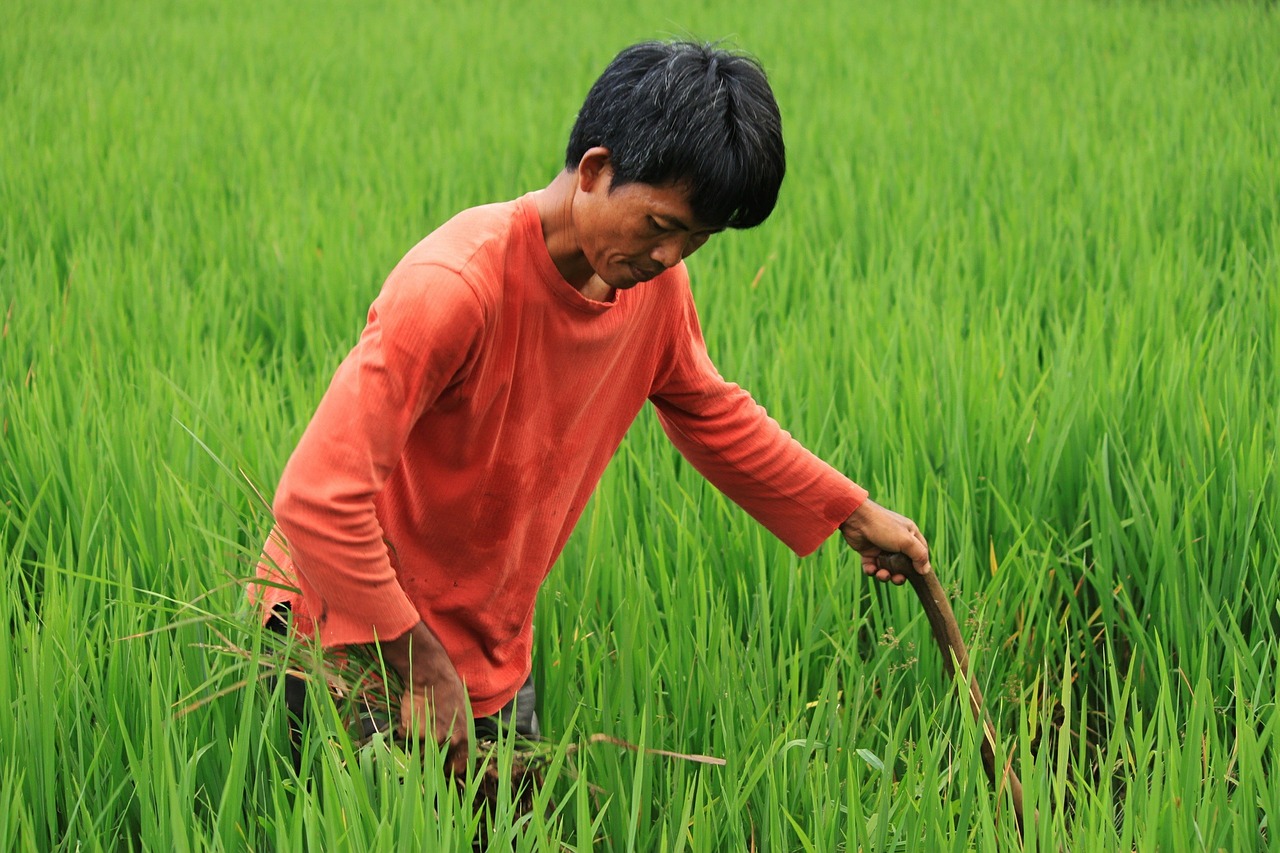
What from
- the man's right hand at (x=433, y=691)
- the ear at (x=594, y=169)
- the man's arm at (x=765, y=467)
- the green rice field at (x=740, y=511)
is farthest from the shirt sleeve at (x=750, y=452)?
the man's right hand at (x=433, y=691)

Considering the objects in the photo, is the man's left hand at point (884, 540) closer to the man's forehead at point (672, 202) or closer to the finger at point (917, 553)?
the finger at point (917, 553)

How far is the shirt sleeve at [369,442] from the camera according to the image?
3.40 feet

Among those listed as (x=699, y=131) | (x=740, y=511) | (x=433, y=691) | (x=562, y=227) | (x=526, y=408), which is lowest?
(x=740, y=511)

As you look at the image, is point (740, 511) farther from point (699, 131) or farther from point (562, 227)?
point (699, 131)

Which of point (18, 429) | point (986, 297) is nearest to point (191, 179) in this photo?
point (18, 429)

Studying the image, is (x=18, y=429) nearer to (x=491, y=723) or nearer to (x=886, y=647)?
(x=491, y=723)

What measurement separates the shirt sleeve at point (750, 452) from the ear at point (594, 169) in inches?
11.8

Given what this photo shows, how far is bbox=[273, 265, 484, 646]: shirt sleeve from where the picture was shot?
104 cm

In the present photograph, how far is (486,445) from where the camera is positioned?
4.13 ft

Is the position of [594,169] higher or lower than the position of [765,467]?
higher

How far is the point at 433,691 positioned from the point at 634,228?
1.53ft

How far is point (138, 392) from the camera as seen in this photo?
242 centimetres

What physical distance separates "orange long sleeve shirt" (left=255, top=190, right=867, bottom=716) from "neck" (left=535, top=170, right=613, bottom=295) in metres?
0.02

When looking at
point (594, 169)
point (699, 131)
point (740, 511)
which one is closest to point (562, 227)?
point (594, 169)
